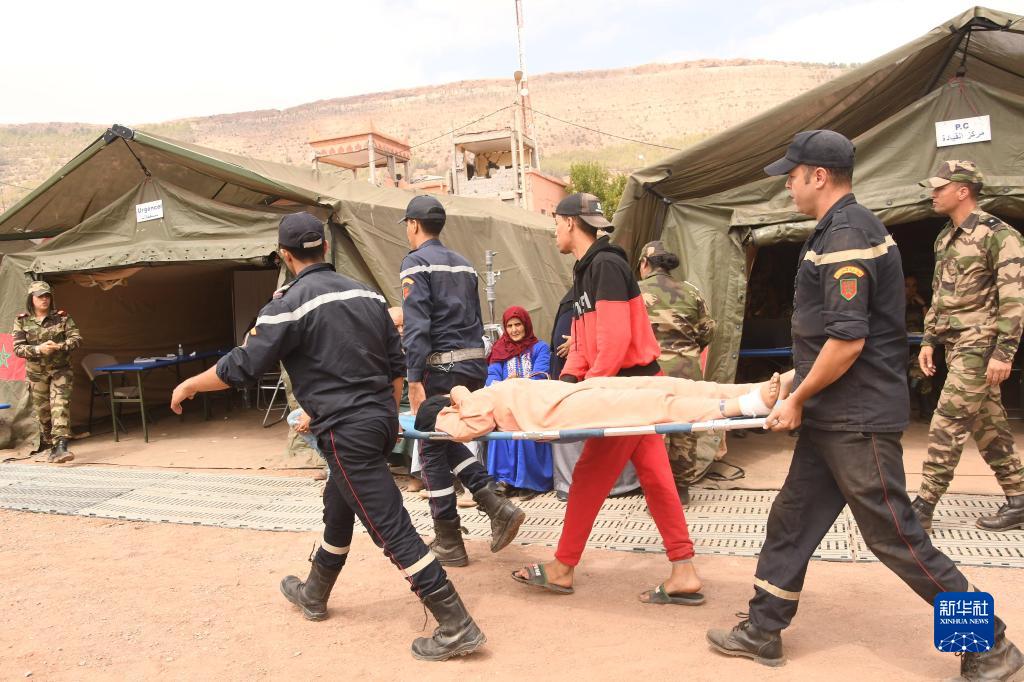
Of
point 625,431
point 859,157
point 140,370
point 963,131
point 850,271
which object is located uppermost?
point 963,131

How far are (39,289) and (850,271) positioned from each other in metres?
8.43

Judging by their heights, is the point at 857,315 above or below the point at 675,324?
above

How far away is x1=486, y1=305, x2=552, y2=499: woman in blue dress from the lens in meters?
6.00

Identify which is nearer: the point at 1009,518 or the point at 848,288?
the point at 848,288

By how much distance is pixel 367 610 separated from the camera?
12.7 ft

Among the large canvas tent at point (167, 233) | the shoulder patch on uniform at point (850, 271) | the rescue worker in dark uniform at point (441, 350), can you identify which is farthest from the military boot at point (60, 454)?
the shoulder patch on uniform at point (850, 271)

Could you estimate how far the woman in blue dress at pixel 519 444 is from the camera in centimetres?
600

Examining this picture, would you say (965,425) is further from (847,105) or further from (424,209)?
(424,209)

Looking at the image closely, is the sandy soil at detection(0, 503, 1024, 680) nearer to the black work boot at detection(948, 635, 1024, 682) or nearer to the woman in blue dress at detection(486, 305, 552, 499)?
the black work boot at detection(948, 635, 1024, 682)

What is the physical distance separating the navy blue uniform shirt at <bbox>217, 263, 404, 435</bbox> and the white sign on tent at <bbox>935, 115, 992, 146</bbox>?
5.17 m

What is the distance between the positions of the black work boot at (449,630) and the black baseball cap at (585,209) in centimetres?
183

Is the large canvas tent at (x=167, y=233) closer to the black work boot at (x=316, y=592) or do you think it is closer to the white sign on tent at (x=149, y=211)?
the white sign on tent at (x=149, y=211)

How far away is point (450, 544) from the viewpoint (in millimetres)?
4484

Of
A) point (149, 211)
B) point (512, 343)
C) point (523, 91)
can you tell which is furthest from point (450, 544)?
point (523, 91)
